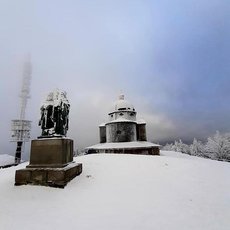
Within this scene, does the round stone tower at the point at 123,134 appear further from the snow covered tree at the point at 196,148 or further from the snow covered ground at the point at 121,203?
the snow covered tree at the point at 196,148

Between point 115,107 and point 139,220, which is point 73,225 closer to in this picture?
point 139,220

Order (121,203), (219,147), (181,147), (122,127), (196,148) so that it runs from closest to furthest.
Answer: (121,203) → (122,127) → (219,147) → (196,148) → (181,147)

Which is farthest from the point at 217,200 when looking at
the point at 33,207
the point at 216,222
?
the point at 33,207

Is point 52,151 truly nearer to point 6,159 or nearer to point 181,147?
point 6,159

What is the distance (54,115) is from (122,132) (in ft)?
71.8

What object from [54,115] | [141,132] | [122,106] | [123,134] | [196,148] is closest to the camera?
[54,115]

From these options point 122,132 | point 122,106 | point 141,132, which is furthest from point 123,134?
point 122,106

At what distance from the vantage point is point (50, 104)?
7453mm

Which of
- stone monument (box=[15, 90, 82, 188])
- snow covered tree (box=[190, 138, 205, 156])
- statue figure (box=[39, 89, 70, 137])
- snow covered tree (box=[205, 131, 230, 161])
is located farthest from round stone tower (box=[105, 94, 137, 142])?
snow covered tree (box=[190, 138, 205, 156])

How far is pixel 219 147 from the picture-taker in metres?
43.0

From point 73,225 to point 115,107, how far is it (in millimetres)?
29604

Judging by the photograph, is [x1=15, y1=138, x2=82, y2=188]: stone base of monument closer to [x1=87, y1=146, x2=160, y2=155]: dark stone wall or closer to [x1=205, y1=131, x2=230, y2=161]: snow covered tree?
[x1=87, y1=146, x2=160, y2=155]: dark stone wall

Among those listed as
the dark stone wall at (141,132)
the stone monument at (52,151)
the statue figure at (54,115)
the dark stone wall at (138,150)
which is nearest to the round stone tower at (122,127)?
the dark stone wall at (141,132)

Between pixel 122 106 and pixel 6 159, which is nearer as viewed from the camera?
pixel 122 106
